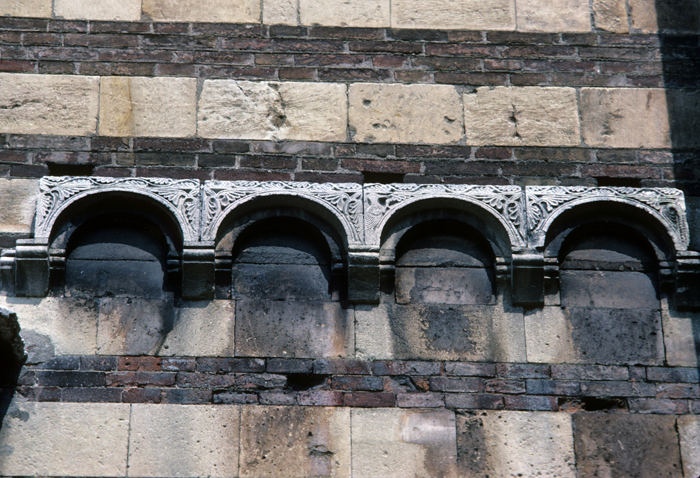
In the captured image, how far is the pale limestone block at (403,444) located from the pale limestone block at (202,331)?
837 millimetres

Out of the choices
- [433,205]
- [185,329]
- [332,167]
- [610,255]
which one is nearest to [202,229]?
[185,329]

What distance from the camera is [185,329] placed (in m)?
5.41

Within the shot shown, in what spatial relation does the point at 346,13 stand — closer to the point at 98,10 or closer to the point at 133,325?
the point at 98,10

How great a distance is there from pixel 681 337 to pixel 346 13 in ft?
9.75

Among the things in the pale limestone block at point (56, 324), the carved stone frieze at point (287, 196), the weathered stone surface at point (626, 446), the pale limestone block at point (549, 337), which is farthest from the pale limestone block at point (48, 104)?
the weathered stone surface at point (626, 446)

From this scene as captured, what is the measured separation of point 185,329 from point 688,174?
10.7 feet

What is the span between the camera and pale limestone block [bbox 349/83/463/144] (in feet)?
19.9

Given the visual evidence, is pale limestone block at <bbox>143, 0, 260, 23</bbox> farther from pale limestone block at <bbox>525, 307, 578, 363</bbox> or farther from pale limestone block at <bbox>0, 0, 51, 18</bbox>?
pale limestone block at <bbox>525, 307, 578, 363</bbox>

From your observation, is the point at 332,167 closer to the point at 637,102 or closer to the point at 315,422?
the point at 315,422

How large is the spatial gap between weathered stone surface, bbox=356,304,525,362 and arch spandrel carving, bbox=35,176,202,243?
112 cm

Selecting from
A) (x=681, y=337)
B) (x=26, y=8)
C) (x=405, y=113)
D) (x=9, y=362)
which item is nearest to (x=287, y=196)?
(x=405, y=113)

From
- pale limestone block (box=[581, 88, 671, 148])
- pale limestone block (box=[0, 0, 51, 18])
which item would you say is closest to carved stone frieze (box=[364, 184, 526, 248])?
pale limestone block (box=[581, 88, 671, 148])

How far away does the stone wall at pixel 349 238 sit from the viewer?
5.23 metres

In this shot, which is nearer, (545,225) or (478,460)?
(478,460)
